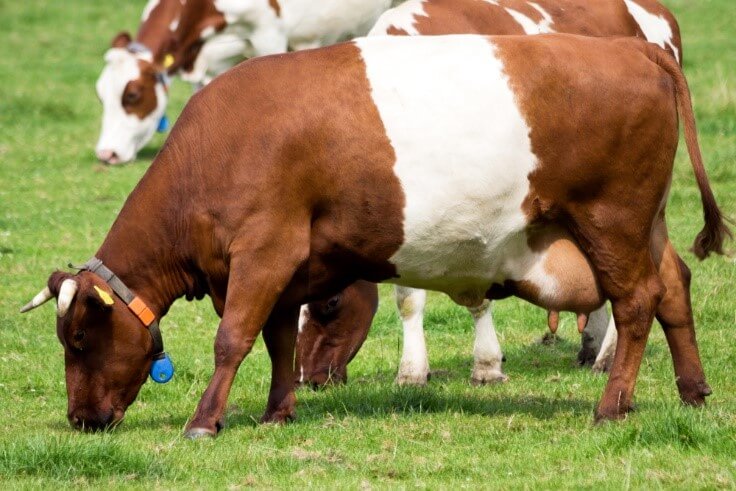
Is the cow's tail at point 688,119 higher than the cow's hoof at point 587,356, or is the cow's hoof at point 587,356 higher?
the cow's tail at point 688,119

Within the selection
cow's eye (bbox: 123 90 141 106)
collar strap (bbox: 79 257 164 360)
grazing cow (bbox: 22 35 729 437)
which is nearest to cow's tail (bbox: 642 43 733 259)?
grazing cow (bbox: 22 35 729 437)

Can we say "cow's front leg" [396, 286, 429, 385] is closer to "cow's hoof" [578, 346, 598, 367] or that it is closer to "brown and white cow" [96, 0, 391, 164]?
"cow's hoof" [578, 346, 598, 367]

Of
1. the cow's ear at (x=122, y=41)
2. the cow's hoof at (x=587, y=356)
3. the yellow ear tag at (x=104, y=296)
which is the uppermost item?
the yellow ear tag at (x=104, y=296)

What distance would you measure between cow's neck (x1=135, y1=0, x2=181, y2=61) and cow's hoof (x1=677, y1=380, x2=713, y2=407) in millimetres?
7683

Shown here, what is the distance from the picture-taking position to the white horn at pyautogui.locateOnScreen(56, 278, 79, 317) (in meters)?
7.37

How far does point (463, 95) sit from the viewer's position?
23.9ft

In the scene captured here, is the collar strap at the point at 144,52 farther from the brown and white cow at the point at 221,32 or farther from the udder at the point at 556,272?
the udder at the point at 556,272

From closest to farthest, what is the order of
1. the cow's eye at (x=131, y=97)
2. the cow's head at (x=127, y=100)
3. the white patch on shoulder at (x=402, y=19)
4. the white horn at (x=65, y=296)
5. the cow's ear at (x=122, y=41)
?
the white horn at (x=65, y=296)
the white patch on shoulder at (x=402, y=19)
the cow's head at (x=127, y=100)
the cow's eye at (x=131, y=97)
the cow's ear at (x=122, y=41)

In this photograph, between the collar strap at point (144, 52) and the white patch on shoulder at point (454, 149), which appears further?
the collar strap at point (144, 52)

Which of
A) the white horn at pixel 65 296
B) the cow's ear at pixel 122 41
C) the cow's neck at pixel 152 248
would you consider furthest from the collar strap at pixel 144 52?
the white horn at pixel 65 296

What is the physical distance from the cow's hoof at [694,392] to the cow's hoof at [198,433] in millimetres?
2673

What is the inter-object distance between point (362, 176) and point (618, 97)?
56.7 inches

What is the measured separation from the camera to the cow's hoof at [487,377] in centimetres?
924

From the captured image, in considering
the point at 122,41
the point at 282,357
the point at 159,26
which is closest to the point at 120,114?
the point at 122,41
